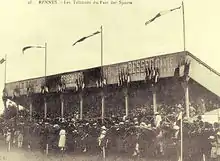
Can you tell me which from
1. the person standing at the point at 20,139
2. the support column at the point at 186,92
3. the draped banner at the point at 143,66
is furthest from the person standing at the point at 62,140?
the support column at the point at 186,92

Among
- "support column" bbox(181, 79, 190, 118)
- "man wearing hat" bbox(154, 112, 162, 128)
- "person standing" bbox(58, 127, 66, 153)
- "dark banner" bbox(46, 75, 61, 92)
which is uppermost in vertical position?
"dark banner" bbox(46, 75, 61, 92)

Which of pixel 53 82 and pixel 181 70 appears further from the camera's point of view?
pixel 53 82

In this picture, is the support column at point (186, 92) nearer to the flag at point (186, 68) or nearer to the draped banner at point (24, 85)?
the flag at point (186, 68)

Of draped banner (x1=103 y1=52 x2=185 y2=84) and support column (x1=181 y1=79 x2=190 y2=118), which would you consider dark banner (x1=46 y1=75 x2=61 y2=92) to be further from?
support column (x1=181 y1=79 x2=190 y2=118)

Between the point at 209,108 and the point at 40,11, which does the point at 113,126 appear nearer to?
the point at 209,108

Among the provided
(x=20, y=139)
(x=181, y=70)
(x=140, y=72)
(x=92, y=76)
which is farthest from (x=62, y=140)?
(x=181, y=70)

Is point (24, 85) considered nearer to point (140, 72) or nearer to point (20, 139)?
point (20, 139)

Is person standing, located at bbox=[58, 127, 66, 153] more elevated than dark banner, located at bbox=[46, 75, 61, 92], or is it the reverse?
dark banner, located at bbox=[46, 75, 61, 92]

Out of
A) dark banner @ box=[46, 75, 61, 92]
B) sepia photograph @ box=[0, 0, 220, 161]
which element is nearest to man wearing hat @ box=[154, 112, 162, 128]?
sepia photograph @ box=[0, 0, 220, 161]

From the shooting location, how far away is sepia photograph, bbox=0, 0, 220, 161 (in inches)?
54.1

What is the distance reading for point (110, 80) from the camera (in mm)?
1441

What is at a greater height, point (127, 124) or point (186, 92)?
point (186, 92)

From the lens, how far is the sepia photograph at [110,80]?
138cm

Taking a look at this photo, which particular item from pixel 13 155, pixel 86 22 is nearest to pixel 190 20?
pixel 86 22
